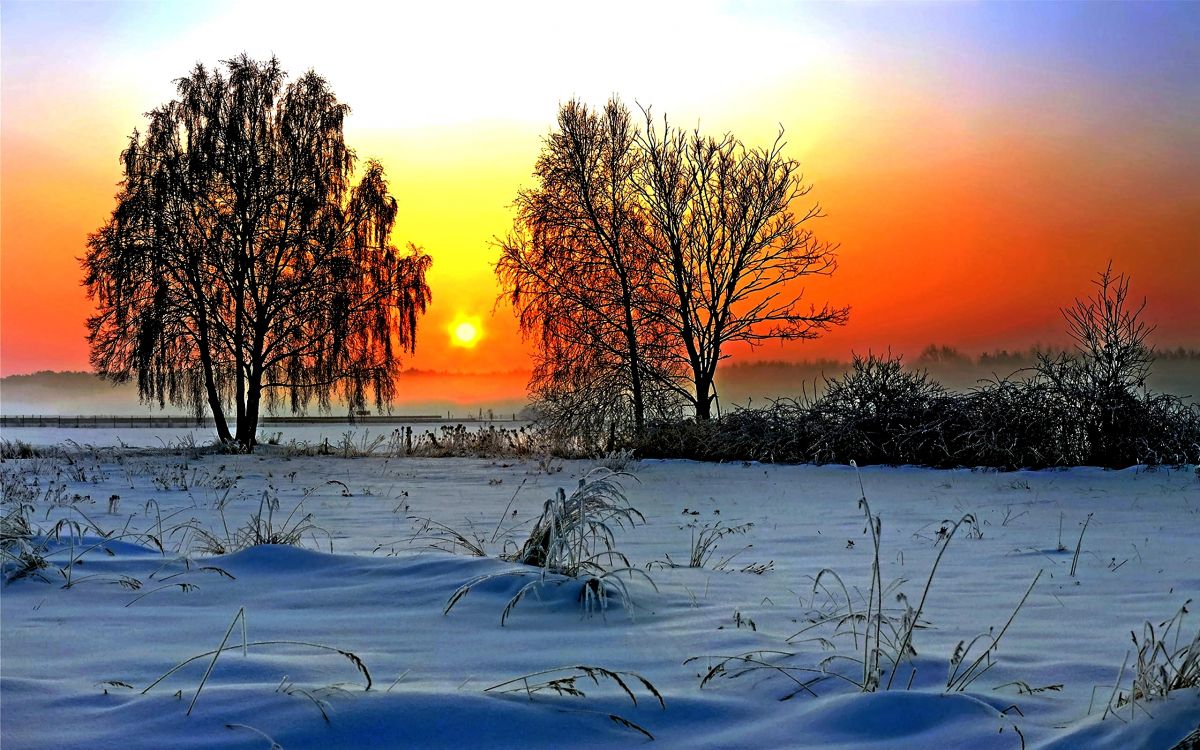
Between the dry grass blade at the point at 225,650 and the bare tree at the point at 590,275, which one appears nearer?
the dry grass blade at the point at 225,650

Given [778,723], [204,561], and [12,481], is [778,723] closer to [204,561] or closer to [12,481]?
[204,561]

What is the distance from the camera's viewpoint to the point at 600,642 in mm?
2898

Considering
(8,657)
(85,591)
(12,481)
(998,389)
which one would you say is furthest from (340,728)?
(998,389)

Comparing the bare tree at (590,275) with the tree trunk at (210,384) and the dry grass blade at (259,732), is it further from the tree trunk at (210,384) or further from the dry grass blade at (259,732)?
the dry grass blade at (259,732)

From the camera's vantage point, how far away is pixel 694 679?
2496 millimetres

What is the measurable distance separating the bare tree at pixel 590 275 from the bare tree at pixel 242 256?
5.48 m

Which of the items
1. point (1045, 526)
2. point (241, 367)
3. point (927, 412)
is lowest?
point (1045, 526)

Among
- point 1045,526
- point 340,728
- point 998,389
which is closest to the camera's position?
point 340,728

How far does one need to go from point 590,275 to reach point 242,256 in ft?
28.2

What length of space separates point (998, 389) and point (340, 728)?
11.2 meters

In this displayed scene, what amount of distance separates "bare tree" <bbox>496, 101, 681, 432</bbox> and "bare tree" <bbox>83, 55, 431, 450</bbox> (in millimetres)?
5484

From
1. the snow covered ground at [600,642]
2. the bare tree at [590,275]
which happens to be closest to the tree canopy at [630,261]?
the bare tree at [590,275]

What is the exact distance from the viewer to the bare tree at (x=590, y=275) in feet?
59.1

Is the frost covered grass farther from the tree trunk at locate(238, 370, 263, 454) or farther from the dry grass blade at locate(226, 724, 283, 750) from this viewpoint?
the tree trunk at locate(238, 370, 263, 454)
